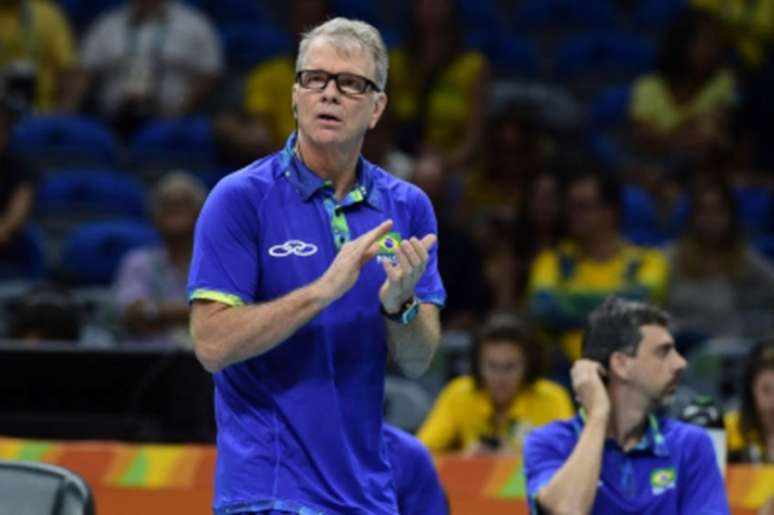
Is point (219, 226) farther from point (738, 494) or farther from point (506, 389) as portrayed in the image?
point (506, 389)

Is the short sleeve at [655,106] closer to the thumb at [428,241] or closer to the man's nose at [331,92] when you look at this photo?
the thumb at [428,241]

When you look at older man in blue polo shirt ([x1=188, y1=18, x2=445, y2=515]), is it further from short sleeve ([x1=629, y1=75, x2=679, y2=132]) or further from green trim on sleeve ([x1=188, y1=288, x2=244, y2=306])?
short sleeve ([x1=629, y1=75, x2=679, y2=132])

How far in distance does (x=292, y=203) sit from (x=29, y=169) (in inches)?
225

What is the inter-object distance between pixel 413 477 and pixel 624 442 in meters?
0.75

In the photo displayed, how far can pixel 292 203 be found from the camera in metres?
4.00

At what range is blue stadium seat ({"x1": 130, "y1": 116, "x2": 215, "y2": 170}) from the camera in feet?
34.1

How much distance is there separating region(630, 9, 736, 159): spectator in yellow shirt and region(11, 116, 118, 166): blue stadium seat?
10.1 feet

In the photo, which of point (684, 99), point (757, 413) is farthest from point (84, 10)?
point (757, 413)

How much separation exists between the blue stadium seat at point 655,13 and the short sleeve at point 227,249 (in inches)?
333

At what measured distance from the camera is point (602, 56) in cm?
1178

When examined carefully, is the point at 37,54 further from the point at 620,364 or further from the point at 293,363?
the point at 293,363

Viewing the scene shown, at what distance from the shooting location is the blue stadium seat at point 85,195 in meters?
9.91

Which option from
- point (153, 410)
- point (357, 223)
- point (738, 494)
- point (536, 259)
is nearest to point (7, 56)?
point (536, 259)

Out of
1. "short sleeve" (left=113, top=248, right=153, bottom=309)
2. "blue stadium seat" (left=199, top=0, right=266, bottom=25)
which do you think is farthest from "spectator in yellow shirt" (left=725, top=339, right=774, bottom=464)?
"blue stadium seat" (left=199, top=0, right=266, bottom=25)
